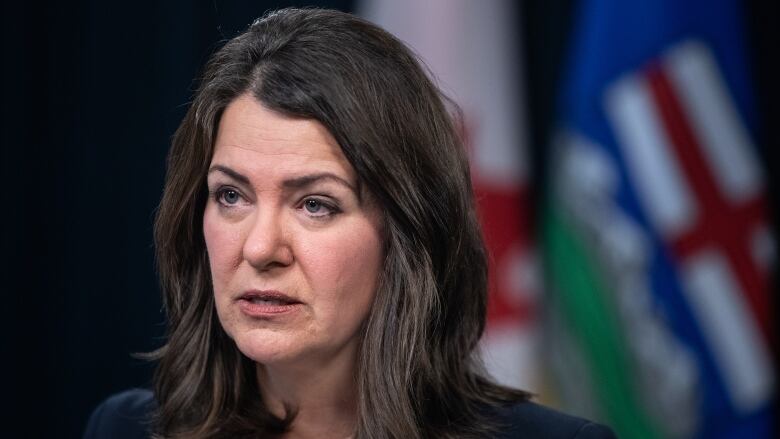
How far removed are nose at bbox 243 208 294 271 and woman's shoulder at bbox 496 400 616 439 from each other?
483 millimetres

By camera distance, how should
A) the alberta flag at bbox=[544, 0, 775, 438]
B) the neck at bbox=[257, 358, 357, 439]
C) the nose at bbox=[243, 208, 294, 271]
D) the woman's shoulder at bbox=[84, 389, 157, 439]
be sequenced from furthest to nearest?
the alberta flag at bbox=[544, 0, 775, 438], the woman's shoulder at bbox=[84, 389, 157, 439], the neck at bbox=[257, 358, 357, 439], the nose at bbox=[243, 208, 294, 271]

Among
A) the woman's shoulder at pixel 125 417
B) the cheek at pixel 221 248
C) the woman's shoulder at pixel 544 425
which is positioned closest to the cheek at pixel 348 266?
the cheek at pixel 221 248

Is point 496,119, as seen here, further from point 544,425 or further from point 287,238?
point 287,238

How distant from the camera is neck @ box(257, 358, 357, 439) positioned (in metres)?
1.83

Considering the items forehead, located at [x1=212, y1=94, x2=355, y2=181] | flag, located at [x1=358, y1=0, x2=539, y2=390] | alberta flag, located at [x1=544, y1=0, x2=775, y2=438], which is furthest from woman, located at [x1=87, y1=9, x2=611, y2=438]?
flag, located at [x1=358, y1=0, x2=539, y2=390]

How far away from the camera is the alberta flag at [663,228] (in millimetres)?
2885

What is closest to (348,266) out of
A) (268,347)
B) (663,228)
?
(268,347)

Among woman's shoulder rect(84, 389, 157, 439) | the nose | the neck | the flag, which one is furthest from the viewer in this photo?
the flag

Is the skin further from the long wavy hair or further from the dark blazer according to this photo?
the dark blazer

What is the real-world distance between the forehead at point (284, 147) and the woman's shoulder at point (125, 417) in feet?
1.78

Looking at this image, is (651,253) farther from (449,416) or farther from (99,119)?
(99,119)

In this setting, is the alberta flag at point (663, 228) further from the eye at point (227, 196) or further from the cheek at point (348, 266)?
the eye at point (227, 196)

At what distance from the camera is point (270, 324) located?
1.71m

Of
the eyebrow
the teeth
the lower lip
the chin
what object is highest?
the eyebrow
